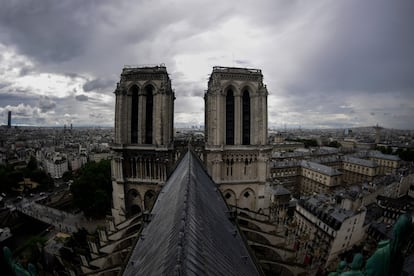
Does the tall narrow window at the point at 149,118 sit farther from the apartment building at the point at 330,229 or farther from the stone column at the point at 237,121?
the apartment building at the point at 330,229

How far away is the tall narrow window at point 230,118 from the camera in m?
25.5

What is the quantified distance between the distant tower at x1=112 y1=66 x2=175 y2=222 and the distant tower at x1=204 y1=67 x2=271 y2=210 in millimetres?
4479

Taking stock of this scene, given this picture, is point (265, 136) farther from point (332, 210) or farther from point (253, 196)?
point (332, 210)

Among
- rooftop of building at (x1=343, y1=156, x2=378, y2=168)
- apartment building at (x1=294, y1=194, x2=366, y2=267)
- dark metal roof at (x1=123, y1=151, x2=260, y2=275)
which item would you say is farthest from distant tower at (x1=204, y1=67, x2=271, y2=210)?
rooftop of building at (x1=343, y1=156, x2=378, y2=168)

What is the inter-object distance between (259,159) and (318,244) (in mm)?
16701

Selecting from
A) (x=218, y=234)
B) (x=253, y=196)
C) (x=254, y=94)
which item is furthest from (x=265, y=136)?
(x=218, y=234)

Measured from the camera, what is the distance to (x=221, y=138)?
80.7ft

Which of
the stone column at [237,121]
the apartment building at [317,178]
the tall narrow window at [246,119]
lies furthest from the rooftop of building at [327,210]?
the stone column at [237,121]

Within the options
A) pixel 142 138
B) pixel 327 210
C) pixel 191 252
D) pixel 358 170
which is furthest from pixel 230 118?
pixel 358 170

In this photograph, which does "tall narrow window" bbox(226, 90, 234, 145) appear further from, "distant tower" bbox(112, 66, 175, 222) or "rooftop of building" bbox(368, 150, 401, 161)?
"rooftop of building" bbox(368, 150, 401, 161)

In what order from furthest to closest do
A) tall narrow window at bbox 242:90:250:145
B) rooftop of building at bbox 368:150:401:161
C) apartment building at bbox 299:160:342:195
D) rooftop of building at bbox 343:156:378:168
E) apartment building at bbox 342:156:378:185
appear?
rooftop of building at bbox 368:150:401:161 → rooftop of building at bbox 343:156:378:168 → apartment building at bbox 342:156:378:185 → apartment building at bbox 299:160:342:195 → tall narrow window at bbox 242:90:250:145

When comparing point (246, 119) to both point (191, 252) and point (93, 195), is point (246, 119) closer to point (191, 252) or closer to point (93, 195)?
point (191, 252)

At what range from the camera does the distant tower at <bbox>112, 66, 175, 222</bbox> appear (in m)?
24.4

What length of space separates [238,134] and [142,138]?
10.2m
